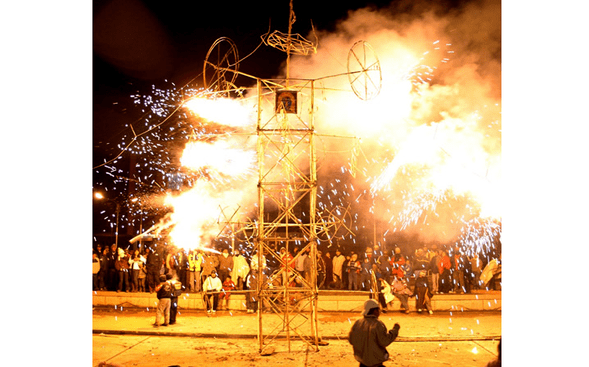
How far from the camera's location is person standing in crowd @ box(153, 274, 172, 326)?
26.2 ft

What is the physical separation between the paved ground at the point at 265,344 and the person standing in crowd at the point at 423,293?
30cm

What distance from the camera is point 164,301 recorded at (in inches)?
318

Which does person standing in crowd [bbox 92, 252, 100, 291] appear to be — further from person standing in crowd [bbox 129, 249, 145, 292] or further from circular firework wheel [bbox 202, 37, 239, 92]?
circular firework wheel [bbox 202, 37, 239, 92]

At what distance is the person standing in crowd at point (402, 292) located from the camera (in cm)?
920

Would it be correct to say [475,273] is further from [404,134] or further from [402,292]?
[404,134]

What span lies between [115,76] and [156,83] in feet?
2.57

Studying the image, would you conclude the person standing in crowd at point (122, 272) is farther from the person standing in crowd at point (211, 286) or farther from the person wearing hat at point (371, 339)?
the person wearing hat at point (371, 339)

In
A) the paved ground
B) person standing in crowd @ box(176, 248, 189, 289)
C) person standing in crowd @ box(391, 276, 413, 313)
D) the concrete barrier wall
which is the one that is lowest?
the paved ground

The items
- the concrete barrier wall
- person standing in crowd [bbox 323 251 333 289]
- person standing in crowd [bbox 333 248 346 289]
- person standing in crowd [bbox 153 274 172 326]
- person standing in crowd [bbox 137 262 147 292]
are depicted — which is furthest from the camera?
person standing in crowd [bbox 323 251 333 289]

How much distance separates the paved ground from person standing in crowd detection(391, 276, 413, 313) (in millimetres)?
271

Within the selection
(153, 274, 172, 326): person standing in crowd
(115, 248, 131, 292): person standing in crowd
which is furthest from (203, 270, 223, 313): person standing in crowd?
(115, 248, 131, 292): person standing in crowd

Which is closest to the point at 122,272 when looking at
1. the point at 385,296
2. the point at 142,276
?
the point at 142,276
